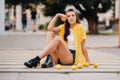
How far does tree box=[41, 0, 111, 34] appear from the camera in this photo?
103ft

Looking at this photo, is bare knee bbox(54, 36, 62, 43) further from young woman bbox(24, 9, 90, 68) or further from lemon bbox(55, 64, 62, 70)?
lemon bbox(55, 64, 62, 70)

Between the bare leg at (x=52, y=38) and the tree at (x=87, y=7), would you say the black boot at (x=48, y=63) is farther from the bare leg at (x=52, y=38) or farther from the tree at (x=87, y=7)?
the tree at (x=87, y=7)

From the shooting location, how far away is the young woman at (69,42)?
965 centimetres

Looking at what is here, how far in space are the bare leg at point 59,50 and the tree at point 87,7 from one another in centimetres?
2119

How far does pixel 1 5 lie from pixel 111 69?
20137 mm

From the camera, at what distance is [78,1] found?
101ft

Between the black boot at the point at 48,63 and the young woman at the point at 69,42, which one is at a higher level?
the young woman at the point at 69,42

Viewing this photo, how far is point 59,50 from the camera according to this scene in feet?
31.8

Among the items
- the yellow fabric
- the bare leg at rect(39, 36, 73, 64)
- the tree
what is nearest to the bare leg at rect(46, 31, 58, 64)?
the bare leg at rect(39, 36, 73, 64)

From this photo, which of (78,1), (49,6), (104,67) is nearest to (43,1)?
(49,6)

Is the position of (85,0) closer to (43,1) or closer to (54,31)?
(43,1)

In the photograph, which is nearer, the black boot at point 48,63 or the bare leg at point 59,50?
the bare leg at point 59,50

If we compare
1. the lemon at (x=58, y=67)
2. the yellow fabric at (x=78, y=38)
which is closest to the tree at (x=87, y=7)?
the yellow fabric at (x=78, y=38)

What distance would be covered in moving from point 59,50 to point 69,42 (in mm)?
331
